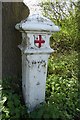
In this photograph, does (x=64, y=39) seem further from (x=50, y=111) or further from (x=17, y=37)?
(x=50, y=111)

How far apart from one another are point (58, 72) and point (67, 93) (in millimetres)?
957

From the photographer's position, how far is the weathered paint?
326cm

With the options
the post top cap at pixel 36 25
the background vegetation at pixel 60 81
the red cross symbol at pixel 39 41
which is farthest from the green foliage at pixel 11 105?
the post top cap at pixel 36 25

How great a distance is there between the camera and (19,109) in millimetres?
3232

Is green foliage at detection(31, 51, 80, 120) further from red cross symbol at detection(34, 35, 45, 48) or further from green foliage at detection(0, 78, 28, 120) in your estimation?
red cross symbol at detection(34, 35, 45, 48)

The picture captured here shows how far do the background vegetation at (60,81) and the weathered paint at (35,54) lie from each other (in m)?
0.13

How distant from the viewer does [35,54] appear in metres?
3.32

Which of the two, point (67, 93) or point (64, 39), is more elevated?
point (64, 39)

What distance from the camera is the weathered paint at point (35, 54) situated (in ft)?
10.7

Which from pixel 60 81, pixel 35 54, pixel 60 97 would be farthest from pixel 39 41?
pixel 60 81

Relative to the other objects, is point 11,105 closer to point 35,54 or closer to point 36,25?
point 35,54

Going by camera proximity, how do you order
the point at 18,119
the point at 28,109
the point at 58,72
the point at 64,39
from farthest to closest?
the point at 64,39 → the point at 58,72 → the point at 28,109 → the point at 18,119

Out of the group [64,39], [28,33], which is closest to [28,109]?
[28,33]

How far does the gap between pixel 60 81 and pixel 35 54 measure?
2.61 ft
